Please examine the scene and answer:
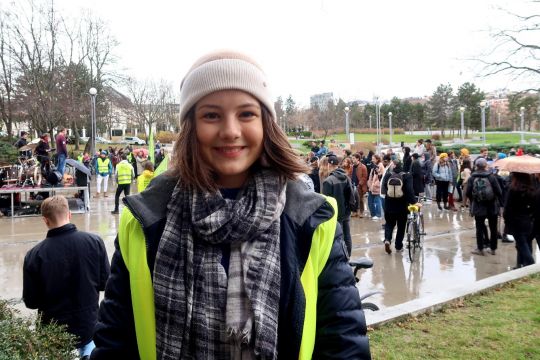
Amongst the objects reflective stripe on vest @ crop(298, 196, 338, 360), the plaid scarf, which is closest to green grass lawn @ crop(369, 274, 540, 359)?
reflective stripe on vest @ crop(298, 196, 338, 360)

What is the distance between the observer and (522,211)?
25.8ft

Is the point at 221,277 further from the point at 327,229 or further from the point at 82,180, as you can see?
the point at 82,180

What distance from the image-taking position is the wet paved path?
23.7 ft

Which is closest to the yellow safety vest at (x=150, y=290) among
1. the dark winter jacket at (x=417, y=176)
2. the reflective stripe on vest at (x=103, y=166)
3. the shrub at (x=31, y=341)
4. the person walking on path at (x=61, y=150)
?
the shrub at (x=31, y=341)

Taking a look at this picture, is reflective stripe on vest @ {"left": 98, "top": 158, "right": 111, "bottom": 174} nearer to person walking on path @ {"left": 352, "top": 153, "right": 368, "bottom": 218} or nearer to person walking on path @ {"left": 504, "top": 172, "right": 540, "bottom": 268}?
person walking on path @ {"left": 352, "top": 153, "right": 368, "bottom": 218}

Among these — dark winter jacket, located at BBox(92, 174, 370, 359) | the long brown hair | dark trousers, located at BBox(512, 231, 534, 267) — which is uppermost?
the long brown hair

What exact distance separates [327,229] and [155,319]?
2.03 feet

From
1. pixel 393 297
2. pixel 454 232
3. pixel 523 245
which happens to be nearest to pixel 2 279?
pixel 393 297

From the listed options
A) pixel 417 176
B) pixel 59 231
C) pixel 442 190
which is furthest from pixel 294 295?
pixel 442 190

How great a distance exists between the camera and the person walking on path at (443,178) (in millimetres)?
14703

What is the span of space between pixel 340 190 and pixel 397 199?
140 cm

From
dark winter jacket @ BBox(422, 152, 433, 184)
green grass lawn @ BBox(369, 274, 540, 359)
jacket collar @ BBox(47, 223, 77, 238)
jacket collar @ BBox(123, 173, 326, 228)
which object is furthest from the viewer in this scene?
dark winter jacket @ BBox(422, 152, 433, 184)

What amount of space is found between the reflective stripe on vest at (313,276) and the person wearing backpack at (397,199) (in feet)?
25.8

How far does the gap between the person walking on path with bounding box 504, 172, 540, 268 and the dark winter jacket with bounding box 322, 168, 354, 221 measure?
269cm
